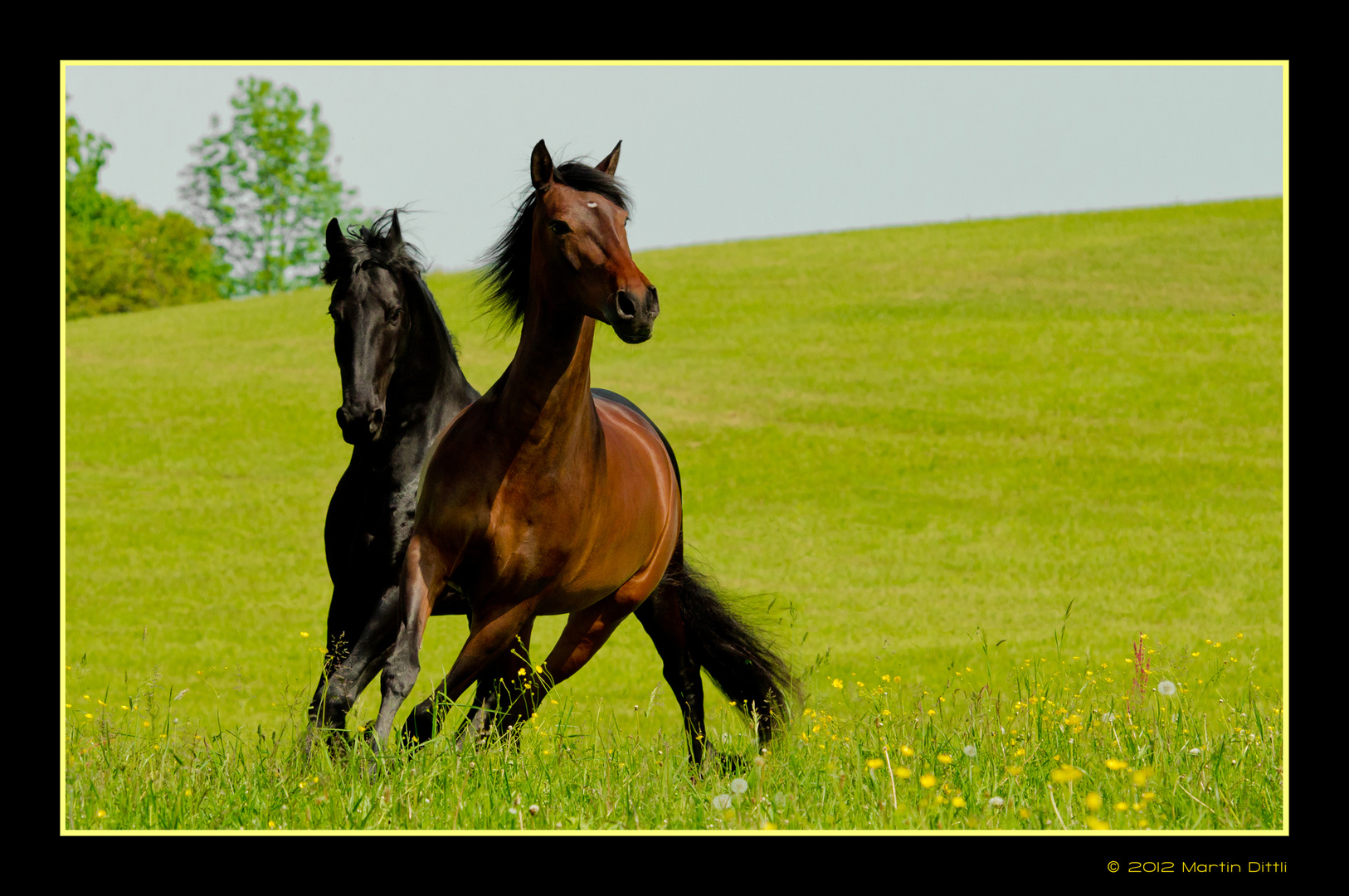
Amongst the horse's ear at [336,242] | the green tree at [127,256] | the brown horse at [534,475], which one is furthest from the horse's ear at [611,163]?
the green tree at [127,256]

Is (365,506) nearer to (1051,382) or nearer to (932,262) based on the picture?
(1051,382)

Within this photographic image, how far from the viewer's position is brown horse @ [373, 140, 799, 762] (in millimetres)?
4793

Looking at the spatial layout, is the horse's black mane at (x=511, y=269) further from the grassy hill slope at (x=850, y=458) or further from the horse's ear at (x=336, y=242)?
the horse's ear at (x=336, y=242)

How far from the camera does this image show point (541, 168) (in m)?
4.99

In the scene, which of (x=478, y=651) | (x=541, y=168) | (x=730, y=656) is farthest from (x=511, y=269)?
(x=730, y=656)

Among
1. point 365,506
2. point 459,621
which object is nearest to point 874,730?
point 365,506

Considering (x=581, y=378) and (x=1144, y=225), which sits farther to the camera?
(x=1144, y=225)

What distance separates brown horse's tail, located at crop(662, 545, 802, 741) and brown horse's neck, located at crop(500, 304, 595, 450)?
2092mm

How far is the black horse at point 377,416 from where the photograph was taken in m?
5.39

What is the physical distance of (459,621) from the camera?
16.6 metres

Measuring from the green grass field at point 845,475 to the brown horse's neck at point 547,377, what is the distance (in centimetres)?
15

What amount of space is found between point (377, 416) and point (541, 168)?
124cm

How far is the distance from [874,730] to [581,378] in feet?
7.03

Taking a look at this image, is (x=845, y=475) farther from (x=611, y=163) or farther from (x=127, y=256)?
(x=127, y=256)
